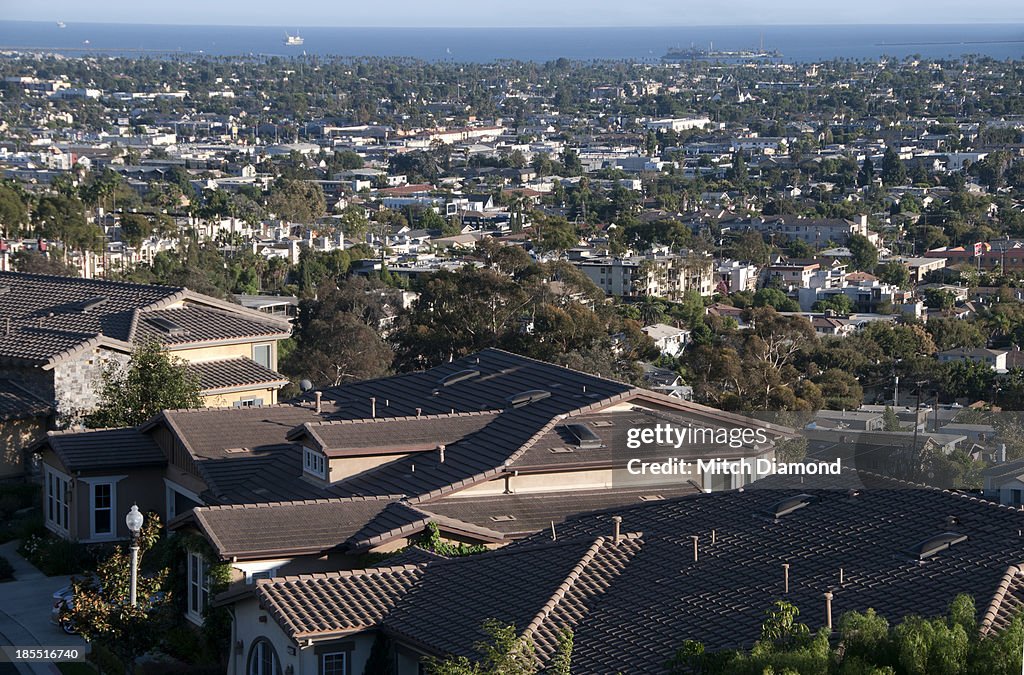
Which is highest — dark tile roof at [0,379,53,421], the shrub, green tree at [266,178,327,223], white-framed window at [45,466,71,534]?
dark tile roof at [0,379,53,421]

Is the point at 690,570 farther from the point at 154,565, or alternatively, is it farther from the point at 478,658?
the point at 154,565

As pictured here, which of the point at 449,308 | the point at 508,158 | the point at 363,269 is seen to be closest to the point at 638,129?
the point at 508,158

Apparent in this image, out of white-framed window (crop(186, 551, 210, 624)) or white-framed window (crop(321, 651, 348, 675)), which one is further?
white-framed window (crop(186, 551, 210, 624))

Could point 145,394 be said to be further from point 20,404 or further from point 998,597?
point 998,597

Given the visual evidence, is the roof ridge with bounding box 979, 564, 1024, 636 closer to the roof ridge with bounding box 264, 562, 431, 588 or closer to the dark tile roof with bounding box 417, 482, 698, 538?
the roof ridge with bounding box 264, 562, 431, 588

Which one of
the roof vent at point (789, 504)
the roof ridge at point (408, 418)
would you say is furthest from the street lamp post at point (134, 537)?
the roof vent at point (789, 504)

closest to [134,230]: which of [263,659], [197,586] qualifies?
[197,586]

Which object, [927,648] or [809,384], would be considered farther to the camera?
[809,384]

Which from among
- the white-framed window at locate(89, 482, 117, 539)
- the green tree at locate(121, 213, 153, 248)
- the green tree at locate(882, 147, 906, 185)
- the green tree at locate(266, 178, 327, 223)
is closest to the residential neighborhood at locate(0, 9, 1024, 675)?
the white-framed window at locate(89, 482, 117, 539)
